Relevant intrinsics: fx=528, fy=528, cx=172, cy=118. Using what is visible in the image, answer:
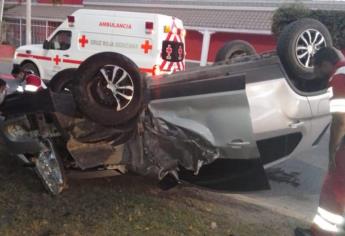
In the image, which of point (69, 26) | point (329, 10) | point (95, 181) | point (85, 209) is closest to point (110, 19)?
point (69, 26)

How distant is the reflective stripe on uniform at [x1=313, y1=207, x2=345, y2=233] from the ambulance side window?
442 inches

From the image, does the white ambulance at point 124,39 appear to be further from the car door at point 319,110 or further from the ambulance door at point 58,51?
the car door at point 319,110

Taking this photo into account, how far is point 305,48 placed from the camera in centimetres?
467

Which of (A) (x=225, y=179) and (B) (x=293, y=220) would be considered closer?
(A) (x=225, y=179)

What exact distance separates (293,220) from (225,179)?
87 cm

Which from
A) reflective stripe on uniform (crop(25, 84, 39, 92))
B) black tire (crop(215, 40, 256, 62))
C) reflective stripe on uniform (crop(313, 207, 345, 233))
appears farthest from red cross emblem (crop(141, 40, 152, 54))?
reflective stripe on uniform (crop(313, 207, 345, 233))

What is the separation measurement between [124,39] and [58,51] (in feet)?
6.94

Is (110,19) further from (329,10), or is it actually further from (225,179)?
(329,10)

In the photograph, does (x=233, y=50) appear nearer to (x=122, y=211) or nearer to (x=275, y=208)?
(x=275, y=208)

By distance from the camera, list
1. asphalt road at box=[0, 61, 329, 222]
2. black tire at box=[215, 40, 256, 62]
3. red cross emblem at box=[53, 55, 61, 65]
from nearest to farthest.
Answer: asphalt road at box=[0, 61, 329, 222]
black tire at box=[215, 40, 256, 62]
red cross emblem at box=[53, 55, 61, 65]

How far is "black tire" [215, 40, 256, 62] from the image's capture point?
21.3ft

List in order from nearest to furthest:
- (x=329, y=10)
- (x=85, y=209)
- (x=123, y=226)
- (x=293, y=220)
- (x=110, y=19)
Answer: (x=123, y=226), (x=85, y=209), (x=293, y=220), (x=110, y=19), (x=329, y=10)

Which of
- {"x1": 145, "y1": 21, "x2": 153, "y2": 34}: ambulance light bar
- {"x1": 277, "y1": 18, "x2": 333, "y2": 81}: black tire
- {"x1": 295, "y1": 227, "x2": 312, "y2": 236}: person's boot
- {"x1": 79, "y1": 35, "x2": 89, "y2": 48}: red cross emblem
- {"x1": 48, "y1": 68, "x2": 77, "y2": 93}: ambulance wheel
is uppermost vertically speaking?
{"x1": 277, "y1": 18, "x2": 333, "y2": 81}: black tire

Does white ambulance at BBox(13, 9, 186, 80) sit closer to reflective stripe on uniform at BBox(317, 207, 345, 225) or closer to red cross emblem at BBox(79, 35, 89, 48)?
red cross emblem at BBox(79, 35, 89, 48)
